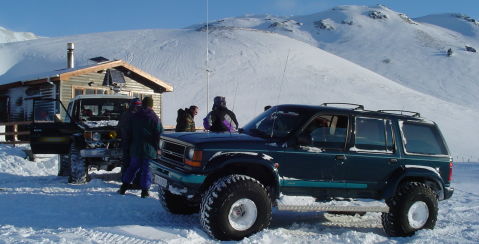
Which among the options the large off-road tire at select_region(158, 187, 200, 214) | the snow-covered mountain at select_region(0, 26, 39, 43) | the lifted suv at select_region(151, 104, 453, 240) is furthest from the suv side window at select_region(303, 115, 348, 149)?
the snow-covered mountain at select_region(0, 26, 39, 43)

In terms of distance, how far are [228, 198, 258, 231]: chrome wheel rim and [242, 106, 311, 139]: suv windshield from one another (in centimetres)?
100

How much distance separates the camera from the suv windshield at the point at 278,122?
6.18 m

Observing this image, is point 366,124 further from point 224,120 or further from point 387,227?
point 224,120

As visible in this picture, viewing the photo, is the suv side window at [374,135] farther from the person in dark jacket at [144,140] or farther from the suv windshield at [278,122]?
the person in dark jacket at [144,140]

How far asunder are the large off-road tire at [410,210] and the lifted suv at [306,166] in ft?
0.04

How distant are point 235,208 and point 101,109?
602 centimetres

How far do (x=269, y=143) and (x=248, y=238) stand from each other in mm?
1188

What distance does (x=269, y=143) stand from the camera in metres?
5.91

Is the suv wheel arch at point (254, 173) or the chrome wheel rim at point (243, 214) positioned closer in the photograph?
the chrome wheel rim at point (243, 214)

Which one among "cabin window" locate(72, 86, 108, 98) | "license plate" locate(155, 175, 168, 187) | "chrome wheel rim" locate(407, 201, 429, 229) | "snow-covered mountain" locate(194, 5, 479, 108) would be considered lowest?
"chrome wheel rim" locate(407, 201, 429, 229)

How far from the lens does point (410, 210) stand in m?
6.46

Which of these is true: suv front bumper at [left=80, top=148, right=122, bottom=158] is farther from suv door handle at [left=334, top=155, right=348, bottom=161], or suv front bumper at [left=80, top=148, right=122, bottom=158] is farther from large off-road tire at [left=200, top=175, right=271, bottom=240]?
suv door handle at [left=334, top=155, right=348, bottom=161]

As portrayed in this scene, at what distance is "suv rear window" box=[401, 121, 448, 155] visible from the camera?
6691 millimetres

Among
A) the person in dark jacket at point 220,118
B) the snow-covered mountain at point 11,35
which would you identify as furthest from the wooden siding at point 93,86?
the snow-covered mountain at point 11,35
